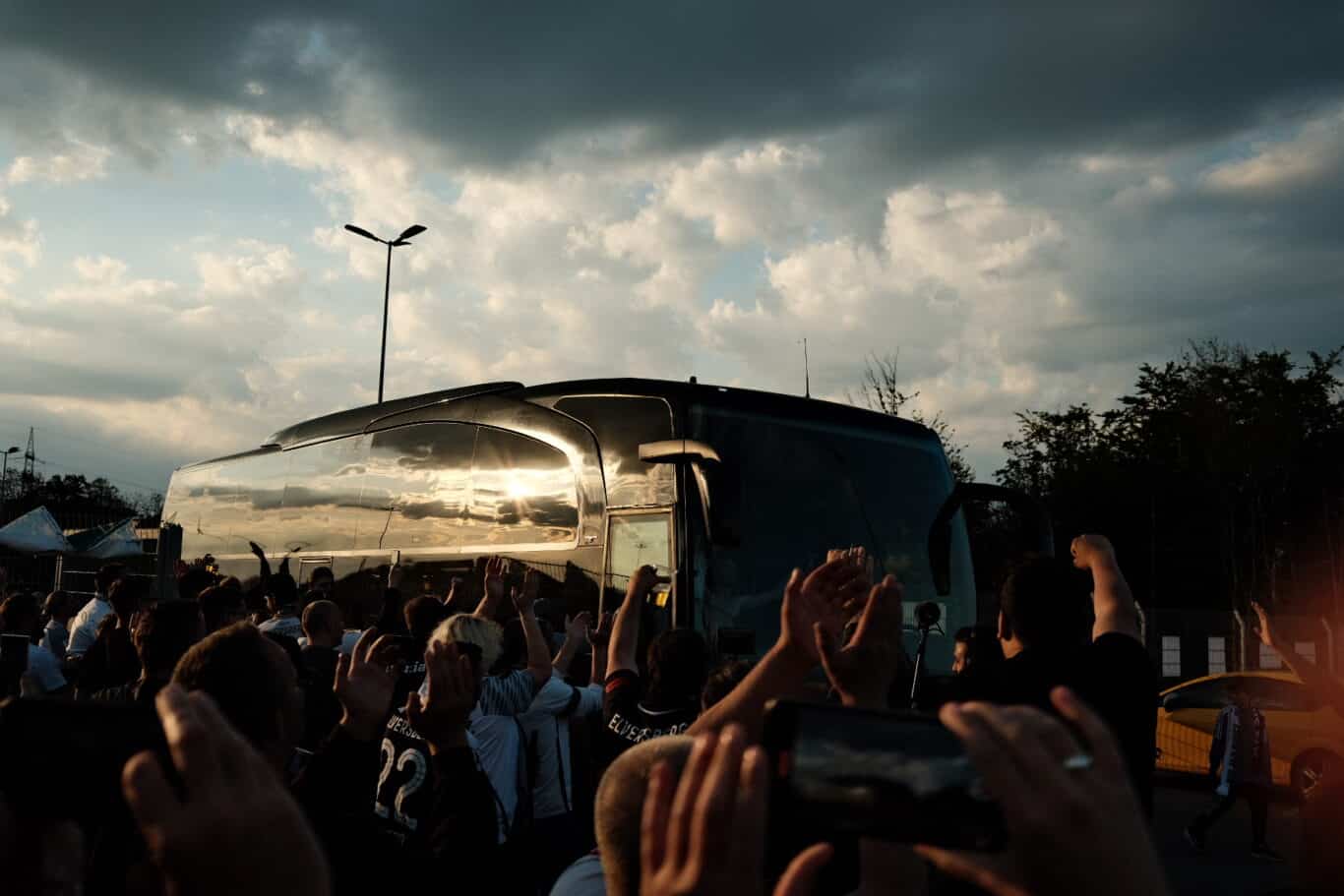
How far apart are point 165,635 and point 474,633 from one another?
120 centimetres

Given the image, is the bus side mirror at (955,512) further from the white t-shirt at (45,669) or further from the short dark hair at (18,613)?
the short dark hair at (18,613)

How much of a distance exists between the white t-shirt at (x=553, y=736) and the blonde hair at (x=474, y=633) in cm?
A: 124

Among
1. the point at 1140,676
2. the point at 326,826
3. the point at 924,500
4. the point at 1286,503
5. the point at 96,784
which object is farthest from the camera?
the point at 1286,503

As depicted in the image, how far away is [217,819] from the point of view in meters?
1.21

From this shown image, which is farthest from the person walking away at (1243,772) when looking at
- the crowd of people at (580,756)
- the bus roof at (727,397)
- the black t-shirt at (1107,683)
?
the black t-shirt at (1107,683)

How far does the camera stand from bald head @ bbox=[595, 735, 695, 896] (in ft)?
6.62

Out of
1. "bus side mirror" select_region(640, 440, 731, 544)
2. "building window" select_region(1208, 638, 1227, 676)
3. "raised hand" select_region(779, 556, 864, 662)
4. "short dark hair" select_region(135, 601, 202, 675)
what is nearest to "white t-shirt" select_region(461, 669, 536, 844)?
"short dark hair" select_region(135, 601, 202, 675)

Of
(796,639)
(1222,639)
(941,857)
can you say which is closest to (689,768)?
(941,857)

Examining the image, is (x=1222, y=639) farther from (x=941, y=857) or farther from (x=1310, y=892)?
(x=941, y=857)

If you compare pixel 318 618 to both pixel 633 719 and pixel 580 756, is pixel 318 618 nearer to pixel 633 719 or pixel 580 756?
pixel 580 756

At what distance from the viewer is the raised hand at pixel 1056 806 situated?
1.05m

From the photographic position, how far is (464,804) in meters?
3.55

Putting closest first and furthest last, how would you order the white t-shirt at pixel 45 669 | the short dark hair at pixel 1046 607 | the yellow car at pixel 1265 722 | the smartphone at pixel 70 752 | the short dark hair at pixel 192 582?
the smartphone at pixel 70 752
the short dark hair at pixel 1046 607
the white t-shirt at pixel 45 669
the short dark hair at pixel 192 582
the yellow car at pixel 1265 722

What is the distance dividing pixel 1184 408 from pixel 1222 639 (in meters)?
8.80
